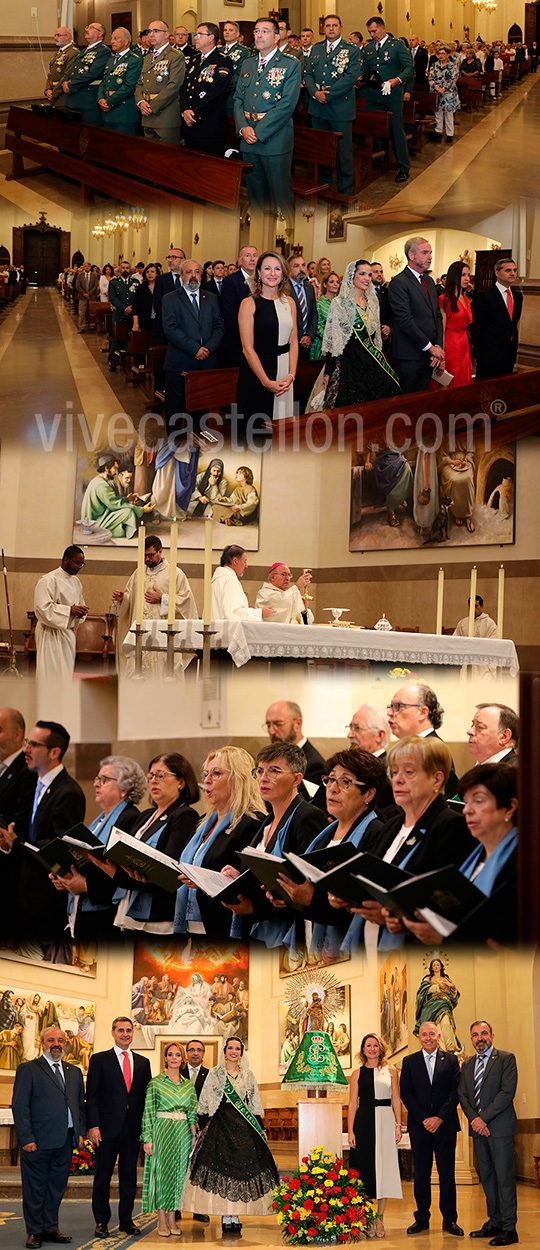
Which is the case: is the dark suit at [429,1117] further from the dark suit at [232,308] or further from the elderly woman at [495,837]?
the dark suit at [232,308]

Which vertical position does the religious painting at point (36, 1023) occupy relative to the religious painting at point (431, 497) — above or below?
below

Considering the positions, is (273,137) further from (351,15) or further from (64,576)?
(64,576)

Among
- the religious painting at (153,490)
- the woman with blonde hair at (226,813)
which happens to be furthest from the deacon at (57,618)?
the woman with blonde hair at (226,813)

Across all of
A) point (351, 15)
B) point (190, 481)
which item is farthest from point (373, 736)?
point (351, 15)

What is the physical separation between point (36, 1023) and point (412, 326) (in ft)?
17.7

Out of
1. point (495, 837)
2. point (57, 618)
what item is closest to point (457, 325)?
point (57, 618)

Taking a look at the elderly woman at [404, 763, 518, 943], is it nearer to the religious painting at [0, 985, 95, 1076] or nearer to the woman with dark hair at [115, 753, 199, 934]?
the woman with dark hair at [115, 753, 199, 934]

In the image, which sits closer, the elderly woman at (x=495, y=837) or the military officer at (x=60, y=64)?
the elderly woman at (x=495, y=837)

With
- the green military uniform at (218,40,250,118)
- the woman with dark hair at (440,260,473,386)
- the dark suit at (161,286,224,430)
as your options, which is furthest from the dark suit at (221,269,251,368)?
the green military uniform at (218,40,250,118)

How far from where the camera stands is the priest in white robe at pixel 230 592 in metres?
7.50

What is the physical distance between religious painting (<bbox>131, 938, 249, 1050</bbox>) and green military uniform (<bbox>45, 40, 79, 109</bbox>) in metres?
6.56

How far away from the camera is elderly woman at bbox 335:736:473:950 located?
16.1 ft

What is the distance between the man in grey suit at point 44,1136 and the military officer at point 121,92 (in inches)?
273

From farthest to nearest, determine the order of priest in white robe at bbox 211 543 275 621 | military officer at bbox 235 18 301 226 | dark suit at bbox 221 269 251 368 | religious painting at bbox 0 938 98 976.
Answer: military officer at bbox 235 18 301 226, dark suit at bbox 221 269 251 368, religious painting at bbox 0 938 98 976, priest in white robe at bbox 211 543 275 621
